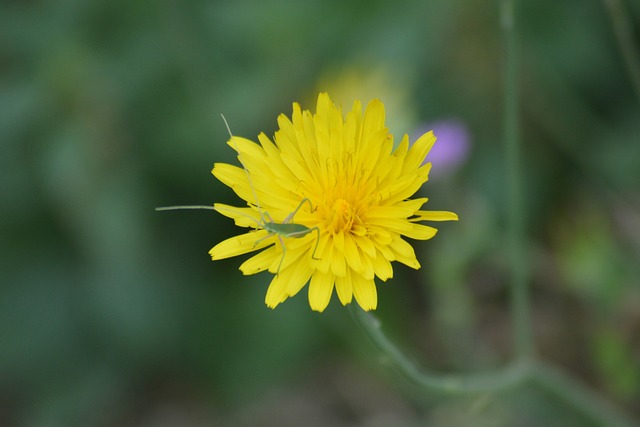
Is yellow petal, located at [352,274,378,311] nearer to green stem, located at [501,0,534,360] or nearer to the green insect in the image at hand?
the green insect

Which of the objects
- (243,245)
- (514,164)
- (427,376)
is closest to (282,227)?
(243,245)

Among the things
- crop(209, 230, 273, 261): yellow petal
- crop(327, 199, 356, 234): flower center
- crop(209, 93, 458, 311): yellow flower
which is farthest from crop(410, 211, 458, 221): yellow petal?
crop(209, 230, 273, 261): yellow petal

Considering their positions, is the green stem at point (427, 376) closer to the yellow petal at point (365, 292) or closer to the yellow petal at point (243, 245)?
the yellow petal at point (365, 292)

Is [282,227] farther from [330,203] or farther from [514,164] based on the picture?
[514,164]

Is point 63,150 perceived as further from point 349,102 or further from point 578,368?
point 578,368

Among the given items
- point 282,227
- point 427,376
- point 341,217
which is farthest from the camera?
point 427,376

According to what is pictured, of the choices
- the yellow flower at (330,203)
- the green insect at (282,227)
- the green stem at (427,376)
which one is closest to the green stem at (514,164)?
the green stem at (427,376)
